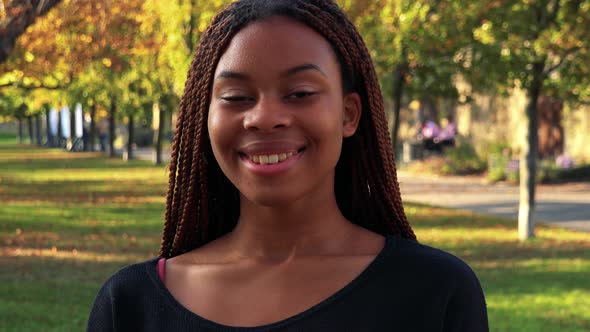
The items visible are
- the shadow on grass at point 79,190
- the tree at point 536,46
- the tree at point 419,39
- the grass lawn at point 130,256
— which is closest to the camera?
the grass lawn at point 130,256

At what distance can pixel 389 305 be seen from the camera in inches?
74.1

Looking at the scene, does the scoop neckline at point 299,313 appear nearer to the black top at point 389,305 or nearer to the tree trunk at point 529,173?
the black top at point 389,305

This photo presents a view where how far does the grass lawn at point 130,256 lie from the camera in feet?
29.4

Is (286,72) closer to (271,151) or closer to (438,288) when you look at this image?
(271,151)

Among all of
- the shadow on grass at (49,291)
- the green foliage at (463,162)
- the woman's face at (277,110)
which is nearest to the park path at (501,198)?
the green foliage at (463,162)

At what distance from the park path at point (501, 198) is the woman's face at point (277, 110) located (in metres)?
14.5

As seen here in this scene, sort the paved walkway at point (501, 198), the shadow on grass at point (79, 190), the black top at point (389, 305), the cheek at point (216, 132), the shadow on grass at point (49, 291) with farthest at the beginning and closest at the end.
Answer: the shadow on grass at point (79, 190), the paved walkway at point (501, 198), the shadow on grass at point (49, 291), the cheek at point (216, 132), the black top at point (389, 305)

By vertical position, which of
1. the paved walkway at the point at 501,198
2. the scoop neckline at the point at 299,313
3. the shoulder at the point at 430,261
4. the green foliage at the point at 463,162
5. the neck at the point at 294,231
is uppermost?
the neck at the point at 294,231

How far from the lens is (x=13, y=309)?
361 inches

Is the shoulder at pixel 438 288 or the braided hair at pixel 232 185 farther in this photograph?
the braided hair at pixel 232 185

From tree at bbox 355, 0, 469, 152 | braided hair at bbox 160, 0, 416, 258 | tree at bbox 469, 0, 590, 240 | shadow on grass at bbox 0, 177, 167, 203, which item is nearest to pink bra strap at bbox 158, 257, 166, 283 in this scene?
braided hair at bbox 160, 0, 416, 258

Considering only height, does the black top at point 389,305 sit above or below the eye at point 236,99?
below

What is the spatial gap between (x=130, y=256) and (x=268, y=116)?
35.7ft

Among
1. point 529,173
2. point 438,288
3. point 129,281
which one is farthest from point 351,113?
point 529,173
